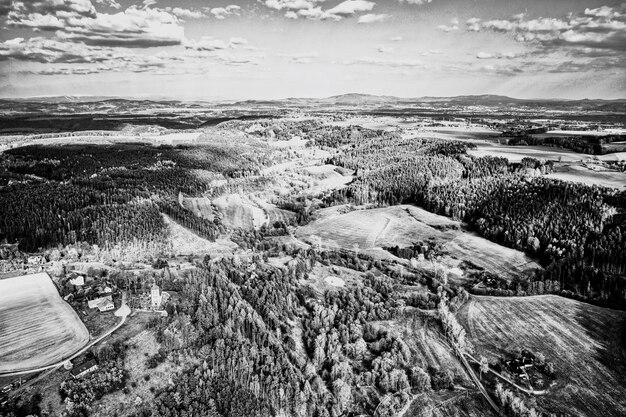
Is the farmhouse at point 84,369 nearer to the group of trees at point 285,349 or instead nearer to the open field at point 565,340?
the group of trees at point 285,349

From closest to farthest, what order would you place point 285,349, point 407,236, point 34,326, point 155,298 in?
point 285,349 < point 34,326 < point 155,298 < point 407,236

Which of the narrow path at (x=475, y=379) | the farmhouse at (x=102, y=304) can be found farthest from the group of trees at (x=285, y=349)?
the farmhouse at (x=102, y=304)

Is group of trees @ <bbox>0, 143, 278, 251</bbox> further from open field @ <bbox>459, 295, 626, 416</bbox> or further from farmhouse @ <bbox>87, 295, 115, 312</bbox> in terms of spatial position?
open field @ <bbox>459, 295, 626, 416</bbox>

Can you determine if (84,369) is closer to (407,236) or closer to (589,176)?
(407,236)

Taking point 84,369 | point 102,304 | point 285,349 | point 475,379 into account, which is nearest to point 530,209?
point 475,379

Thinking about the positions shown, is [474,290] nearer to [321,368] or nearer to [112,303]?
[321,368]

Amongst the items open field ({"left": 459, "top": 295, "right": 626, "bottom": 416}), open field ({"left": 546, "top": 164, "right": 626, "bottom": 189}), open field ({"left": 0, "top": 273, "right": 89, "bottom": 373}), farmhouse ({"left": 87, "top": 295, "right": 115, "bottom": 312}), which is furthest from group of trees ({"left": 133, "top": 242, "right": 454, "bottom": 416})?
open field ({"left": 546, "top": 164, "right": 626, "bottom": 189})
